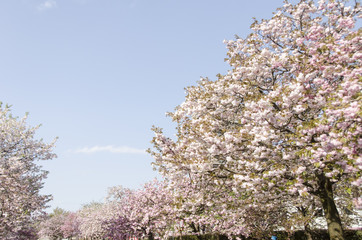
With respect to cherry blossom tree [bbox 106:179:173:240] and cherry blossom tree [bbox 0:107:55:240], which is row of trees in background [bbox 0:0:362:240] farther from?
cherry blossom tree [bbox 106:179:173:240]

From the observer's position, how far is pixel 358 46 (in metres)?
9.94

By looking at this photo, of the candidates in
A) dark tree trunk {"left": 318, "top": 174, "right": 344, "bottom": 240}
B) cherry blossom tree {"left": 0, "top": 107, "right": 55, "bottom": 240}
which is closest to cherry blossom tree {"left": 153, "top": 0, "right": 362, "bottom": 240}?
dark tree trunk {"left": 318, "top": 174, "right": 344, "bottom": 240}

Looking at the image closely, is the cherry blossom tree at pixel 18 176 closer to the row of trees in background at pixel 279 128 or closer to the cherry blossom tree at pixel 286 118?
the row of trees in background at pixel 279 128

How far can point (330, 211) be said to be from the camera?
Answer: 10.8 metres

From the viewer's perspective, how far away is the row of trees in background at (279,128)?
8234 mm

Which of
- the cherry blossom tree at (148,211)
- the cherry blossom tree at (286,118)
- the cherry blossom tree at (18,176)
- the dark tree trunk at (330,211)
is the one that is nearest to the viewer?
the cherry blossom tree at (286,118)

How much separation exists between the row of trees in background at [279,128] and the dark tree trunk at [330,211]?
0.12 feet

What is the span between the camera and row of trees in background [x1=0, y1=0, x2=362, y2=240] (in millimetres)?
8234

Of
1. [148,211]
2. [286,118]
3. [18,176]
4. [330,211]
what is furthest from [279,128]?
[148,211]

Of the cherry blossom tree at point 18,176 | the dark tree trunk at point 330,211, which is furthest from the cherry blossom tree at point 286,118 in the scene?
the cherry blossom tree at point 18,176

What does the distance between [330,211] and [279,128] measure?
13.2 ft

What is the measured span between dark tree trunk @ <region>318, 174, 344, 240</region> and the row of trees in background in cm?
4

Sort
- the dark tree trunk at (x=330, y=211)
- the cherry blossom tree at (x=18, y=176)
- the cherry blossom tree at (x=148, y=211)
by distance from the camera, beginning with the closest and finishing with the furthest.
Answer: the dark tree trunk at (x=330, y=211) → the cherry blossom tree at (x=18, y=176) → the cherry blossom tree at (x=148, y=211)

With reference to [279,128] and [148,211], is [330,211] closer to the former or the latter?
[279,128]
